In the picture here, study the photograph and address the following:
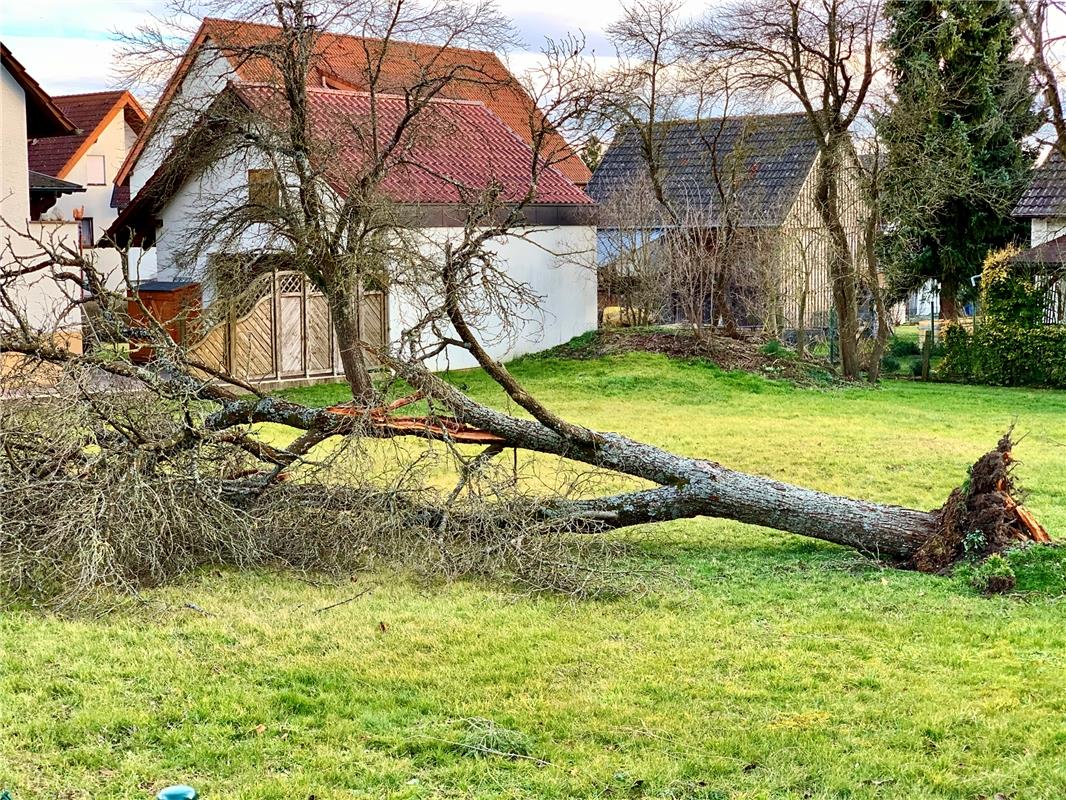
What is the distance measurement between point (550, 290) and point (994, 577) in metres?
Answer: 17.7

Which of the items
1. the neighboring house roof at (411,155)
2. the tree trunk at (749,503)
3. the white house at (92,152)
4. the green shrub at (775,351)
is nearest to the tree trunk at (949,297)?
the green shrub at (775,351)

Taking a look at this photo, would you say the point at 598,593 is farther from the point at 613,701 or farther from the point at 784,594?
the point at 613,701

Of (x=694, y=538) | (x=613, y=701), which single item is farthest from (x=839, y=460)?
(x=613, y=701)

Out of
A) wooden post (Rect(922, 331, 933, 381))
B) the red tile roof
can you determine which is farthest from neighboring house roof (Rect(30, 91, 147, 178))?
wooden post (Rect(922, 331, 933, 381))

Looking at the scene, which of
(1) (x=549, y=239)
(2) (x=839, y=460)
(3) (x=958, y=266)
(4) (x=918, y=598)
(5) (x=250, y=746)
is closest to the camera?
(5) (x=250, y=746)

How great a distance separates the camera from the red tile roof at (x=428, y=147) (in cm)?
1739

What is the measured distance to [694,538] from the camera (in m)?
9.72

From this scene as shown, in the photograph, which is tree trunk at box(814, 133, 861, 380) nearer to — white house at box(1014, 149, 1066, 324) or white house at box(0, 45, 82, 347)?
white house at box(1014, 149, 1066, 324)

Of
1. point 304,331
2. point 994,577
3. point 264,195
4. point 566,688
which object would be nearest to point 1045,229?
point 304,331

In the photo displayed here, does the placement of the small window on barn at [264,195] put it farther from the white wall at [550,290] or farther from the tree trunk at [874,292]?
the tree trunk at [874,292]

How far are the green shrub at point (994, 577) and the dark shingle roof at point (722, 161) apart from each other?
22078mm

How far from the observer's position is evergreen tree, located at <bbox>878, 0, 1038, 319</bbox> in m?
25.0

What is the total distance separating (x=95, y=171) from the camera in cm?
4147

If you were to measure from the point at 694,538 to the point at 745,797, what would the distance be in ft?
16.3
